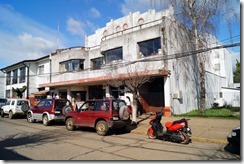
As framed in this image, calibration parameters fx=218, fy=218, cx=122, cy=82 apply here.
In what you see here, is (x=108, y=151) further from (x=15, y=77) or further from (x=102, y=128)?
(x=15, y=77)

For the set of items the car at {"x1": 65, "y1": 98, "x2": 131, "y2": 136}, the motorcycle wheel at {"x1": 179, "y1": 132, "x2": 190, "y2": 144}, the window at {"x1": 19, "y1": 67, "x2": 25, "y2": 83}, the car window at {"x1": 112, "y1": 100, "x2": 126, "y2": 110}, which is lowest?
the motorcycle wheel at {"x1": 179, "y1": 132, "x2": 190, "y2": 144}

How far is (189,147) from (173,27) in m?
12.7

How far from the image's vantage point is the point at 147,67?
696 inches

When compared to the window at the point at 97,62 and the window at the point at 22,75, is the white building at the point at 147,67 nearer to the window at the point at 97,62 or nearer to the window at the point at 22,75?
the window at the point at 97,62

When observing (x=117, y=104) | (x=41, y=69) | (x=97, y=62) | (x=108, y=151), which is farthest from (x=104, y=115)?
(x=41, y=69)

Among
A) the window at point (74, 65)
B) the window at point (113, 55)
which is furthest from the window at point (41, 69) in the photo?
the window at point (113, 55)

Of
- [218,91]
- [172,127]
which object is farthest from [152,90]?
[218,91]

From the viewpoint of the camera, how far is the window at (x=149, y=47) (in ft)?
59.0

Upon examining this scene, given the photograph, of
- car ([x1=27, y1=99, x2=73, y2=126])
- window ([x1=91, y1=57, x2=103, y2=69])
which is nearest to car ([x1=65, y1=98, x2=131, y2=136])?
car ([x1=27, y1=99, x2=73, y2=126])

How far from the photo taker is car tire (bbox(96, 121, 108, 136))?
10.7 m

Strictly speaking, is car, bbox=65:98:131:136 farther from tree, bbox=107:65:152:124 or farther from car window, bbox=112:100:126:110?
tree, bbox=107:65:152:124

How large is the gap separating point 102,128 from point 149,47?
9930mm

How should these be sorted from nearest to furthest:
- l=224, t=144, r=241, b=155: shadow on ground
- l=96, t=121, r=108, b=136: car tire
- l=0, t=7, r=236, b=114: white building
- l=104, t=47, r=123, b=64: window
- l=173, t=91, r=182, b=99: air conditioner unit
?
1. l=224, t=144, r=241, b=155: shadow on ground
2. l=96, t=121, r=108, b=136: car tire
3. l=173, t=91, r=182, b=99: air conditioner unit
4. l=0, t=7, r=236, b=114: white building
5. l=104, t=47, r=123, b=64: window

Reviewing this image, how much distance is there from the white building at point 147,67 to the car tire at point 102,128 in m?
5.90
